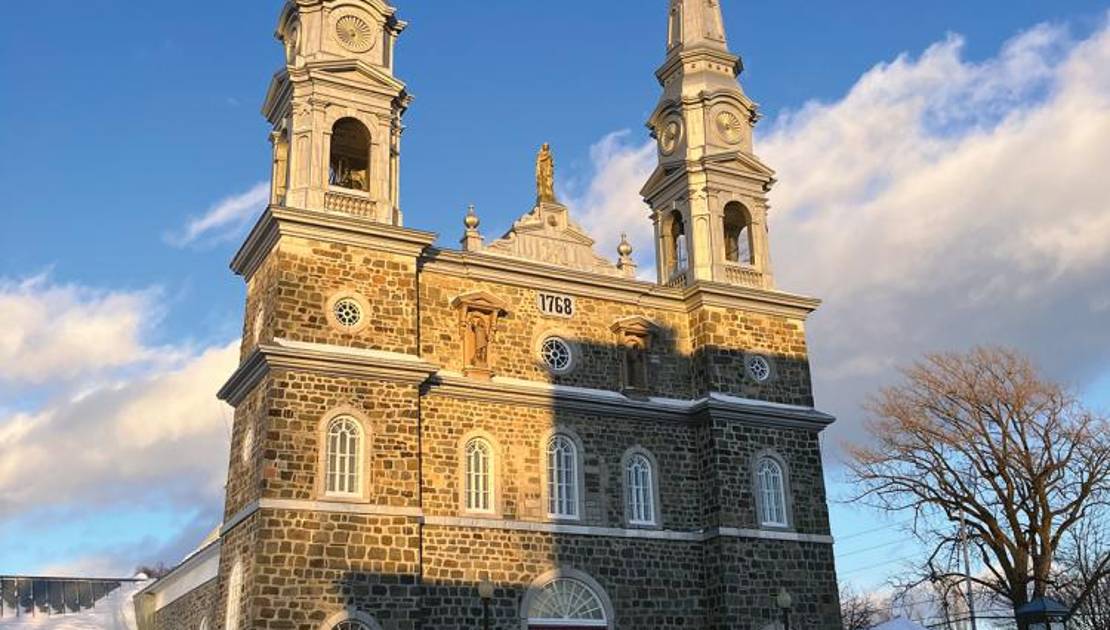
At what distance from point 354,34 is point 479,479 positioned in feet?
37.0

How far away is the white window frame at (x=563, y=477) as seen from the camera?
28156 mm

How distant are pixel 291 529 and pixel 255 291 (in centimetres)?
662

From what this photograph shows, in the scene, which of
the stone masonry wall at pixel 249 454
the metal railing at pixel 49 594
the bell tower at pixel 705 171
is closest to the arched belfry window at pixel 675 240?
the bell tower at pixel 705 171

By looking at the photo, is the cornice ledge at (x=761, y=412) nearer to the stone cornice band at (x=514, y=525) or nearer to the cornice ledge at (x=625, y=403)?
the cornice ledge at (x=625, y=403)

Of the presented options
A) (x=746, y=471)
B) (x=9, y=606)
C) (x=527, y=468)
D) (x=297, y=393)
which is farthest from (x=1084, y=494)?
(x=9, y=606)

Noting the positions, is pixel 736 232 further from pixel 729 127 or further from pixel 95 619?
pixel 95 619

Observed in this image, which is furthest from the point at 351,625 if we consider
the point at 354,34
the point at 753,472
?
the point at 354,34

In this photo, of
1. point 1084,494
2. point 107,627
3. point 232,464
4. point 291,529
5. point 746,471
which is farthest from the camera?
point 107,627

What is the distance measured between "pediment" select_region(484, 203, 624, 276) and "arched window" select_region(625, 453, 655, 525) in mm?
5131

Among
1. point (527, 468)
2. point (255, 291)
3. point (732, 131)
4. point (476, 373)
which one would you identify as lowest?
point (527, 468)

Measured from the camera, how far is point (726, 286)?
104 feet

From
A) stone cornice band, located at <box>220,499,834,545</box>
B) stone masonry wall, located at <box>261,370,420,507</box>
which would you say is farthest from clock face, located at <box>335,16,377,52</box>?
stone cornice band, located at <box>220,499,834,545</box>

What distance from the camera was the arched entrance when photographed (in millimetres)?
27062

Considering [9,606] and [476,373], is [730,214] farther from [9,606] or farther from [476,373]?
[9,606]
